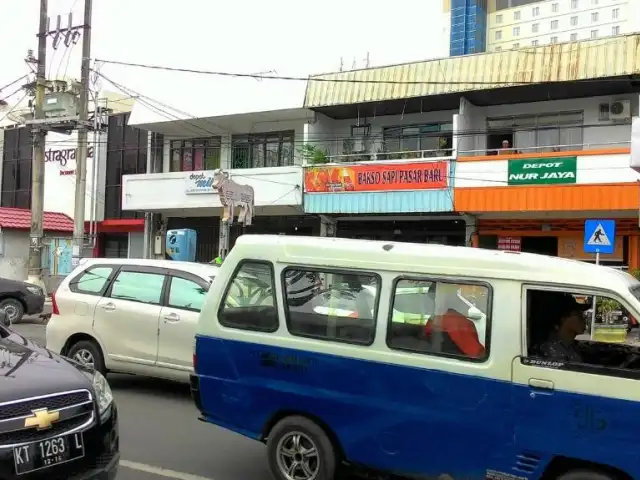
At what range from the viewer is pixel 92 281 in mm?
7914

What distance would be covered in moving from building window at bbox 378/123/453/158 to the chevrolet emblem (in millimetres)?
15996

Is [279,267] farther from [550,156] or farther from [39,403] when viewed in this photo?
[550,156]

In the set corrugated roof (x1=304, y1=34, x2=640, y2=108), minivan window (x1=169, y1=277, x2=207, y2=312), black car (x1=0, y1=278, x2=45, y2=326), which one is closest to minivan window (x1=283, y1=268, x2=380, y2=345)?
minivan window (x1=169, y1=277, x2=207, y2=312)

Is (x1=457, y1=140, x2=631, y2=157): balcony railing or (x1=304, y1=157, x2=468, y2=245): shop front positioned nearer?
(x1=457, y1=140, x2=631, y2=157): balcony railing

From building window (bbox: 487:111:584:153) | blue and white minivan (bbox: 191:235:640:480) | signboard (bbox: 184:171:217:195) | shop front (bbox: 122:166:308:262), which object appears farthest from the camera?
signboard (bbox: 184:171:217:195)

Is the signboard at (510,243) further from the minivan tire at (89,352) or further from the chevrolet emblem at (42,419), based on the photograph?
the chevrolet emblem at (42,419)

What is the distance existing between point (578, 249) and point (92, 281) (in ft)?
45.1

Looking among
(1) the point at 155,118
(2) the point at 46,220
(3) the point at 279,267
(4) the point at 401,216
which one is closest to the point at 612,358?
(3) the point at 279,267

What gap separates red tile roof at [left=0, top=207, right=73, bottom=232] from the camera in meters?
24.4

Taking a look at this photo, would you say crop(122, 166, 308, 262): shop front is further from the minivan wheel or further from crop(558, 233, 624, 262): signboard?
crop(558, 233, 624, 262): signboard

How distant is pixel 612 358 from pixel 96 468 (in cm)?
336

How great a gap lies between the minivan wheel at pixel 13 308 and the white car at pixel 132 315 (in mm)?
8497

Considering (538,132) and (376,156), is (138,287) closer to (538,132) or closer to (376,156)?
(376,156)

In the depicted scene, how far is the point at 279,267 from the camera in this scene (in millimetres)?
4625
